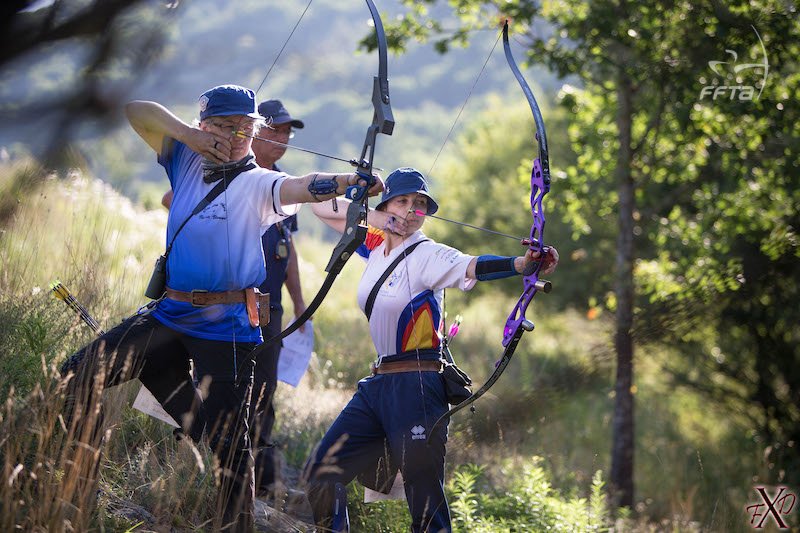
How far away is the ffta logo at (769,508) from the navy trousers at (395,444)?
4.24 meters

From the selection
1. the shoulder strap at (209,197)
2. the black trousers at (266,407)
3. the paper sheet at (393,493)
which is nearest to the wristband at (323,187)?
→ the shoulder strap at (209,197)

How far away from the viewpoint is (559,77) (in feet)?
28.5

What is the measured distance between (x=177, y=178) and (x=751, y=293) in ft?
30.9

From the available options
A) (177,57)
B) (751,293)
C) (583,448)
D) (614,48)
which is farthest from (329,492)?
(583,448)

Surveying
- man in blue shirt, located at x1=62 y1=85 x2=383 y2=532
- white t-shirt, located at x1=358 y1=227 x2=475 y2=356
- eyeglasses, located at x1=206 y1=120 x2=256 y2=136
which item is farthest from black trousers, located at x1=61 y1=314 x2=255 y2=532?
eyeglasses, located at x1=206 y1=120 x2=256 y2=136

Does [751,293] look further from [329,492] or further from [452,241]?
[452,241]

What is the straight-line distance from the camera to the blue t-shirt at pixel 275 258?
542 cm

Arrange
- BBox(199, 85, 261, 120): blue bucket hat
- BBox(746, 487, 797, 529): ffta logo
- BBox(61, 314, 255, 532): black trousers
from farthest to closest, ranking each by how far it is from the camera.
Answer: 1. BBox(746, 487, 797, 529): ffta logo
2. BBox(199, 85, 261, 120): blue bucket hat
3. BBox(61, 314, 255, 532): black trousers

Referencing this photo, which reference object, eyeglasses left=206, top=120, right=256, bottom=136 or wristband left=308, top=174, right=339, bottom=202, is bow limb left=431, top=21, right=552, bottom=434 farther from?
eyeglasses left=206, top=120, right=256, bottom=136

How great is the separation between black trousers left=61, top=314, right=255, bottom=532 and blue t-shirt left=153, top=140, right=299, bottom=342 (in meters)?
0.07

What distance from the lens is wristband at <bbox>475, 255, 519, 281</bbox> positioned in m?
4.13

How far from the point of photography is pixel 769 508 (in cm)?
854

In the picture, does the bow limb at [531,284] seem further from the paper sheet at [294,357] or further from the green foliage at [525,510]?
the paper sheet at [294,357]

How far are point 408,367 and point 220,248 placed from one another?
1.00 m
